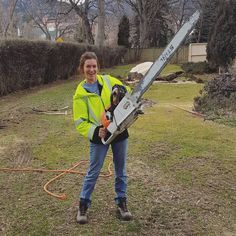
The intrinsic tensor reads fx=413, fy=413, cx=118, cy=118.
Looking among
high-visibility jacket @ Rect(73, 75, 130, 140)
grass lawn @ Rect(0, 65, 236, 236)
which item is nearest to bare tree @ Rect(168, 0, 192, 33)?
grass lawn @ Rect(0, 65, 236, 236)

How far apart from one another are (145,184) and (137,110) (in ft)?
5.94

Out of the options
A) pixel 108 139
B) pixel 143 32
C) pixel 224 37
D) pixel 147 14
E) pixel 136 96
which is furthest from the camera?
pixel 147 14

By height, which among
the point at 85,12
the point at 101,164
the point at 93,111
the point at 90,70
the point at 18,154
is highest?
the point at 85,12

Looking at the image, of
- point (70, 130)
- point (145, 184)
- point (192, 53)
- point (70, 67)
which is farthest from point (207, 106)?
point (192, 53)

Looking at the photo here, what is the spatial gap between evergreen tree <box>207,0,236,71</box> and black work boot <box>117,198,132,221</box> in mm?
14799

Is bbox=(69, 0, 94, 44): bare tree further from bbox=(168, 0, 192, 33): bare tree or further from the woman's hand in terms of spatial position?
the woman's hand

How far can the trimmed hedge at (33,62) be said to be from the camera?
13.6 meters

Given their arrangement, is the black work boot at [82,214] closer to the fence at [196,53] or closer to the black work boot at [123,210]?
the black work boot at [123,210]

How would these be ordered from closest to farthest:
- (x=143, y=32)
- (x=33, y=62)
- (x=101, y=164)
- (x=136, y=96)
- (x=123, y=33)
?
(x=136, y=96)
(x=101, y=164)
(x=33, y=62)
(x=123, y=33)
(x=143, y=32)

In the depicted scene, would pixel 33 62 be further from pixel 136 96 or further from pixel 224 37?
pixel 136 96

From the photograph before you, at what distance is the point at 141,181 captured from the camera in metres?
5.11

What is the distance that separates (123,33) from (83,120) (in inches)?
1345

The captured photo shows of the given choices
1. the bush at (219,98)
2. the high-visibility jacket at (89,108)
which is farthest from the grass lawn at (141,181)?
the high-visibility jacket at (89,108)

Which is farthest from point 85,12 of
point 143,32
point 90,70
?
point 90,70
